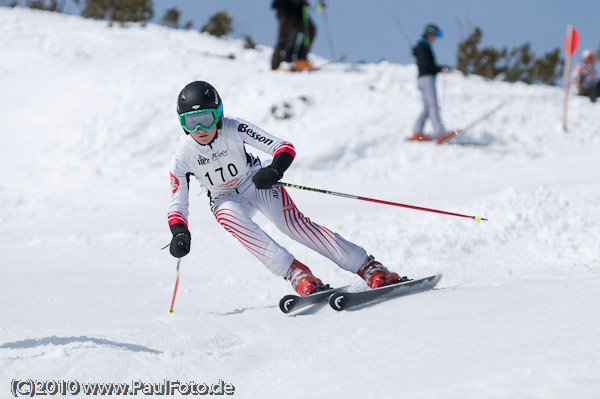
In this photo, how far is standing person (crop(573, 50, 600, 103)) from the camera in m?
14.6

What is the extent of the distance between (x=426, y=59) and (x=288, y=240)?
4.89 m

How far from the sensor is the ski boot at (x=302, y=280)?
398 cm

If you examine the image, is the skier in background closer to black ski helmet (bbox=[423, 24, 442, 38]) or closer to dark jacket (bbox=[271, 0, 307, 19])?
black ski helmet (bbox=[423, 24, 442, 38])

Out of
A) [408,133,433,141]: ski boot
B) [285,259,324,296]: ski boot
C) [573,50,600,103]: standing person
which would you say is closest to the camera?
[285,259,324,296]: ski boot

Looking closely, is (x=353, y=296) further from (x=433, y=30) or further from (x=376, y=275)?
(x=433, y=30)

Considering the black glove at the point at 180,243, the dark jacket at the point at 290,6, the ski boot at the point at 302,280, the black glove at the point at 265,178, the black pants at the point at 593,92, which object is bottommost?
the ski boot at the point at 302,280

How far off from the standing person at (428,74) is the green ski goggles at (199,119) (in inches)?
261

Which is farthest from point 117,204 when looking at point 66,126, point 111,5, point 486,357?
point 111,5

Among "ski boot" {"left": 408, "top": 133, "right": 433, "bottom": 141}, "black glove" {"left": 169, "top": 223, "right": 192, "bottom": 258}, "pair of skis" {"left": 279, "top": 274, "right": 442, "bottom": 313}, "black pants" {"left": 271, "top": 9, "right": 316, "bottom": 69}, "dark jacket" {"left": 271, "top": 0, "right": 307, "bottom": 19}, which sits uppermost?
"dark jacket" {"left": 271, "top": 0, "right": 307, "bottom": 19}

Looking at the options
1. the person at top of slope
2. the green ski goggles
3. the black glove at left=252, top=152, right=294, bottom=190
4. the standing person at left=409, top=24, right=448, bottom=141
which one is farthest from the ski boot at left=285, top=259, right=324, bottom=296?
the person at top of slope

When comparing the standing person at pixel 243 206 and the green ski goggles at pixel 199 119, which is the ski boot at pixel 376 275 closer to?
the standing person at pixel 243 206

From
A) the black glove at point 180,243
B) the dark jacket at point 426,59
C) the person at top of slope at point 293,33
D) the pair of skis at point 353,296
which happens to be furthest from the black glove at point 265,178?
the person at top of slope at point 293,33

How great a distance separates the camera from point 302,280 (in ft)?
13.2

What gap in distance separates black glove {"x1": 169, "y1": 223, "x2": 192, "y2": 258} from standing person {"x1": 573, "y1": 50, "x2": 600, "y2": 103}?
13418 mm
